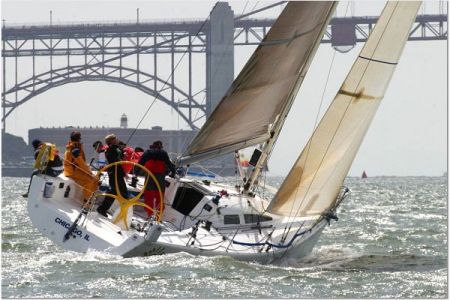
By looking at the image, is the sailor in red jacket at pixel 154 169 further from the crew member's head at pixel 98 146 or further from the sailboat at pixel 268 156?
the crew member's head at pixel 98 146

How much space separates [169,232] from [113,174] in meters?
0.72

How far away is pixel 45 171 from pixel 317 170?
2.33 metres

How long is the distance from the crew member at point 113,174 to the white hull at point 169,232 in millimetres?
148

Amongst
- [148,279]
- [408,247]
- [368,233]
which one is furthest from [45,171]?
[368,233]

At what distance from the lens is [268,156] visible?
43.7ft

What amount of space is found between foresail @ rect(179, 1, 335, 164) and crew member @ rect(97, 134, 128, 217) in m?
0.78

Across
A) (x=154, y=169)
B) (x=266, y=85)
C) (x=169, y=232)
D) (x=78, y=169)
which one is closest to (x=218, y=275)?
(x=169, y=232)

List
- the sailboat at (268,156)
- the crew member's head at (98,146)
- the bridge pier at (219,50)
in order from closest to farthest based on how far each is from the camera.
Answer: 1. the sailboat at (268,156)
2. the crew member's head at (98,146)
3. the bridge pier at (219,50)

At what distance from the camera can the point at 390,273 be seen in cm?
1169

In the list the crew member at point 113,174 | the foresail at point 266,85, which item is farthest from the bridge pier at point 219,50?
the crew member at point 113,174

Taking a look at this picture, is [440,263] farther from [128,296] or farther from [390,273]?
[128,296]

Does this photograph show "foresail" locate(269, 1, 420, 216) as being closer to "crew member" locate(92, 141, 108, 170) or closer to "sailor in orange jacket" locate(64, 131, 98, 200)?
"sailor in orange jacket" locate(64, 131, 98, 200)

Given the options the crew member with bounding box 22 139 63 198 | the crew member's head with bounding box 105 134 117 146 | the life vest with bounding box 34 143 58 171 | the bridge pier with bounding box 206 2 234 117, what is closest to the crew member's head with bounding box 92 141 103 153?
A: the crew member with bounding box 22 139 63 198

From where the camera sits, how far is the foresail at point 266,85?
12.8 m
